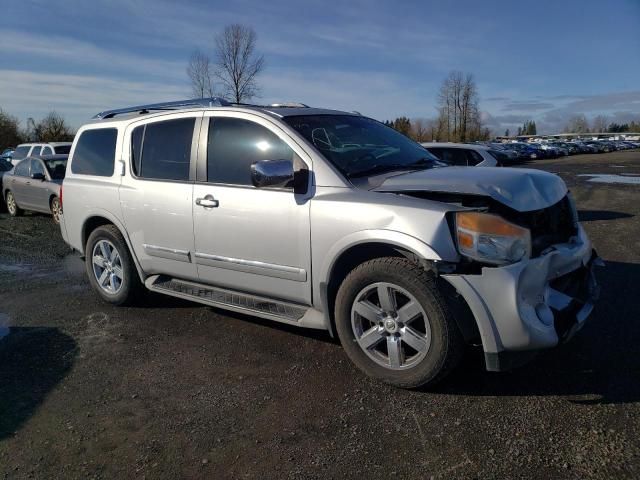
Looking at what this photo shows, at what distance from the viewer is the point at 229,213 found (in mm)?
4141

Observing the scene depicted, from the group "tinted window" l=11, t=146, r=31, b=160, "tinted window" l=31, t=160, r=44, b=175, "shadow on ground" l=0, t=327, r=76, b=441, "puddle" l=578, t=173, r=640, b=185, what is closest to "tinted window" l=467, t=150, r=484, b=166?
"shadow on ground" l=0, t=327, r=76, b=441

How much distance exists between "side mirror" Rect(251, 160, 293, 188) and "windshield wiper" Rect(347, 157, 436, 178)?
0.43 metres

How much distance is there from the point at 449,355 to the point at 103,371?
246cm

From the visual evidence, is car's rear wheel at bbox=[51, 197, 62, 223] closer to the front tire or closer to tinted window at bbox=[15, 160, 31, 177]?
tinted window at bbox=[15, 160, 31, 177]

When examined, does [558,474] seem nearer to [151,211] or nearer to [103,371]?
[103,371]

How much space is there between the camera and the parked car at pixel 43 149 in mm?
16325

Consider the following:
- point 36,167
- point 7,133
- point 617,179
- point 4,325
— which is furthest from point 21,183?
point 7,133

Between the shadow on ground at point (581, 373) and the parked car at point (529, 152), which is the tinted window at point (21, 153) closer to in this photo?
the shadow on ground at point (581, 373)

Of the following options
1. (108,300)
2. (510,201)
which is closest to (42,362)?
(108,300)

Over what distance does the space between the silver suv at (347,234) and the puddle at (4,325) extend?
0.96 metres

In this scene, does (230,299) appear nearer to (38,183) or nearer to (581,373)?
(581,373)

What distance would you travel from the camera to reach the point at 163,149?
4824 millimetres

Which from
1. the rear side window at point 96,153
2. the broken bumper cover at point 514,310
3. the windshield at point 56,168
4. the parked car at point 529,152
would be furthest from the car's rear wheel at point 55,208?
the parked car at point 529,152

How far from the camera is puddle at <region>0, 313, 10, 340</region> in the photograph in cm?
469
